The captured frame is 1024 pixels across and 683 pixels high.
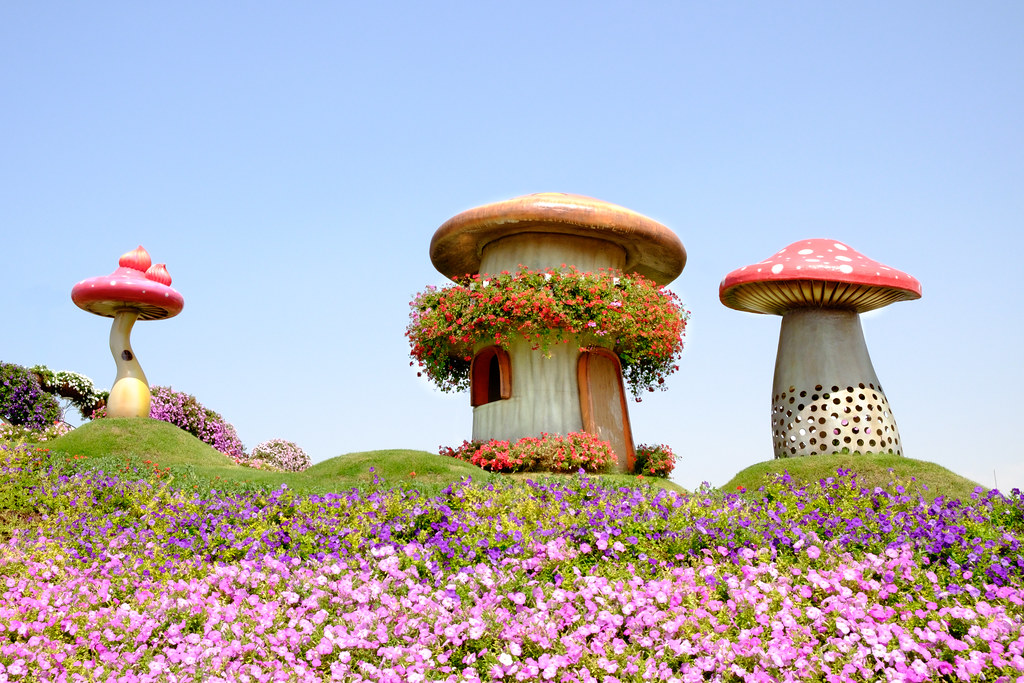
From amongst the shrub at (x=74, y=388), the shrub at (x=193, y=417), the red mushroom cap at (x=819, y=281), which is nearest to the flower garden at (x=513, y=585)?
the red mushroom cap at (x=819, y=281)

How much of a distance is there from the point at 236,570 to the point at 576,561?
8.41ft

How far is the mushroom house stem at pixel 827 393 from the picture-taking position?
487 inches

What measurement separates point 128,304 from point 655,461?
10306 millimetres

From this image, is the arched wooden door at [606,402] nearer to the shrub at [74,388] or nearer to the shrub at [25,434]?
the shrub at [25,434]

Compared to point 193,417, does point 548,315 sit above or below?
below

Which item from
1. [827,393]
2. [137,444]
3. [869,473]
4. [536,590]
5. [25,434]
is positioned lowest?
[536,590]

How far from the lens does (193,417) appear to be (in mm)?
21453

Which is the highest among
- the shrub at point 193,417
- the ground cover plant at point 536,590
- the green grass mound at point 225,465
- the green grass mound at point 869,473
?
the shrub at point 193,417

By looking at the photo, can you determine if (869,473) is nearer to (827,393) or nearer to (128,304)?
(827,393)

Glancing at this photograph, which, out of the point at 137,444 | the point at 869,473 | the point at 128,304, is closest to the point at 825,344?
the point at 869,473

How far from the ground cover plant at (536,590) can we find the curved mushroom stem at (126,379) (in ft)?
28.0

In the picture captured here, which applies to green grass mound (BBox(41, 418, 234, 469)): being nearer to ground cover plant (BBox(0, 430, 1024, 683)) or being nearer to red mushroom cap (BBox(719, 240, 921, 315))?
ground cover plant (BBox(0, 430, 1024, 683))

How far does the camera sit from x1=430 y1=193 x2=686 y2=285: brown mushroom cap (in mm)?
13273

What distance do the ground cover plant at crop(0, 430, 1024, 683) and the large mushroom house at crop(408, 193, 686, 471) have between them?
5.18 m
